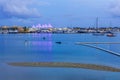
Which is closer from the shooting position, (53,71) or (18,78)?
(18,78)

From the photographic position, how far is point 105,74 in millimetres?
25625

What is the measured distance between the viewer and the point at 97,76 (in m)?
24.6

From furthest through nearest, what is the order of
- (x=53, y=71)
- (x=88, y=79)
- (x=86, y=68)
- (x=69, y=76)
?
(x=86, y=68) → (x=53, y=71) → (x=69, y=76) → (x=88, y=79)

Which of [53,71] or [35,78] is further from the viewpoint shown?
[53,71]

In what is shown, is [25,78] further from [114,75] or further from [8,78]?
[114,75]

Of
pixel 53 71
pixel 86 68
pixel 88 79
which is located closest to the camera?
pixel 88 79

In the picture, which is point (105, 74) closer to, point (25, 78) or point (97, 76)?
point (97, 76)

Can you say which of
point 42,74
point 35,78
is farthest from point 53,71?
point 35,78

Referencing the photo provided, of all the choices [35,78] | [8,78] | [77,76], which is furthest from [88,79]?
[8,78]

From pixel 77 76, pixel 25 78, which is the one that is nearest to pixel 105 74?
pixel 77 76

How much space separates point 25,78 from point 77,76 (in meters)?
4.00

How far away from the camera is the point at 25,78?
77.5 ft

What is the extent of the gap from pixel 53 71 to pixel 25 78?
4.44 meters

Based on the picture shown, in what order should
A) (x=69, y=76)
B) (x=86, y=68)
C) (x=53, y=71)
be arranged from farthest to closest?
(x=86, y=68) → (x=53, y=71) → (x=69, y=76)
